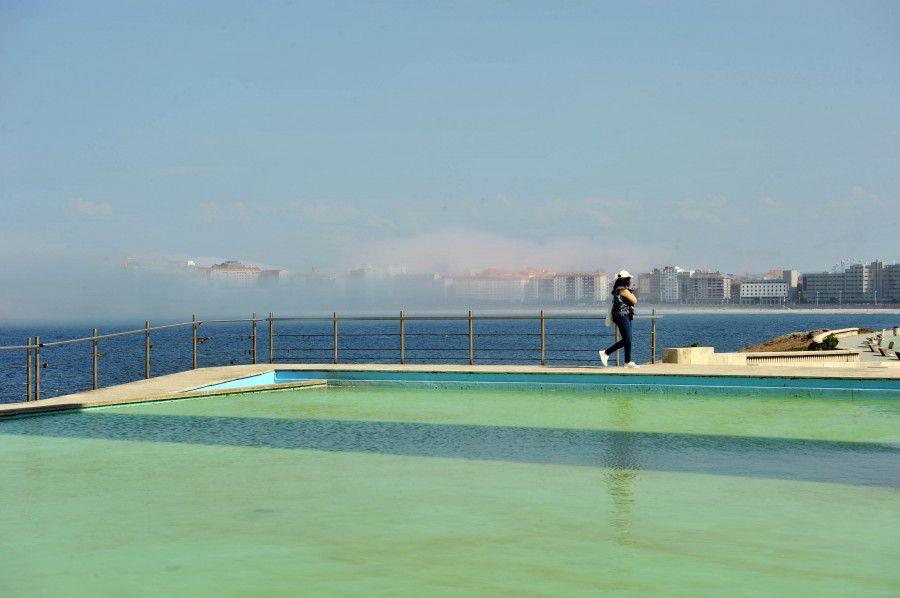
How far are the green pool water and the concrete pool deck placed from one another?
3.11 feet

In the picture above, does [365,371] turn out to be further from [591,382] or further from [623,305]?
[623,305]

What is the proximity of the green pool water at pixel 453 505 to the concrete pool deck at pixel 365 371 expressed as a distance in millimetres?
949

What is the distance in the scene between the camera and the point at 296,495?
5.26 meters

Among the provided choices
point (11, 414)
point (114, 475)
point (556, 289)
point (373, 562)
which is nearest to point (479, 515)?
point (373, 562)

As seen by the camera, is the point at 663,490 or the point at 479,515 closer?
the point at 479,515

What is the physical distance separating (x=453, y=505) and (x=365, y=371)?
7.50 m

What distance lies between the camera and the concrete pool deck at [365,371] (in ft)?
32.0

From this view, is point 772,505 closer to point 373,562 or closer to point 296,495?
point 373,562

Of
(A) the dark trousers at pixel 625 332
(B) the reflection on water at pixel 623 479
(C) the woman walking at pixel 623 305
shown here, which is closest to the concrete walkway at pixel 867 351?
(A) the dark trousers at pixel 625 332

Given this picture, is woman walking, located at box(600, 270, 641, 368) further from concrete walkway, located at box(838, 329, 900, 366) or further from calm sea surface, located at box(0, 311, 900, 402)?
concrete walkway, located at box(838, 329, 900, 366)

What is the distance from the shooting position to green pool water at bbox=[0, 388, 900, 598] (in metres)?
3.65

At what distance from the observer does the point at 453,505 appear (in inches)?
196

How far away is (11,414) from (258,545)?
19.1ft

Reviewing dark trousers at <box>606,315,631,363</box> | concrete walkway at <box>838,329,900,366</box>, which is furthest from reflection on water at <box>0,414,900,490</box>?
concrete walkway at <box>838,329,900,366</box>
